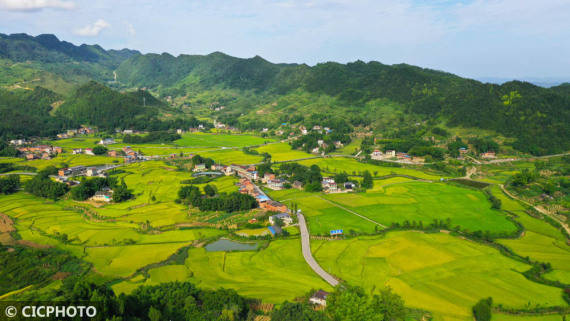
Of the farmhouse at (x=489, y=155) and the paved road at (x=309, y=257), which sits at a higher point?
the farmhouse at (x=489, y=155)

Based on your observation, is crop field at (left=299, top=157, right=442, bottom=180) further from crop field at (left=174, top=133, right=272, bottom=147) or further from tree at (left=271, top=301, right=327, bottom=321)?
tree at (left=271, top=301, right=327, bottom=321)

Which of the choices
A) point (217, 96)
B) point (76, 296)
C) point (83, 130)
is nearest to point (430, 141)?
point (76, 296)

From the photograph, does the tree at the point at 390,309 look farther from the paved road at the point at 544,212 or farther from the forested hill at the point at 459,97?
the forested hill at the point at 459,97

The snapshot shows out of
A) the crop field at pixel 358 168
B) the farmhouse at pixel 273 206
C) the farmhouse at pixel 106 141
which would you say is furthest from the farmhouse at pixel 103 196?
the farmhouse at pixel 106 141

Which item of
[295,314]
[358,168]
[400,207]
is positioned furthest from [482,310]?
[358,168]

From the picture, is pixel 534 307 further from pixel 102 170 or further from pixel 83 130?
pixel 83 130

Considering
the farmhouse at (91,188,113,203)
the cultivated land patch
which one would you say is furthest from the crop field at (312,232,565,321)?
the farmhouse at (91,188,113,203)
